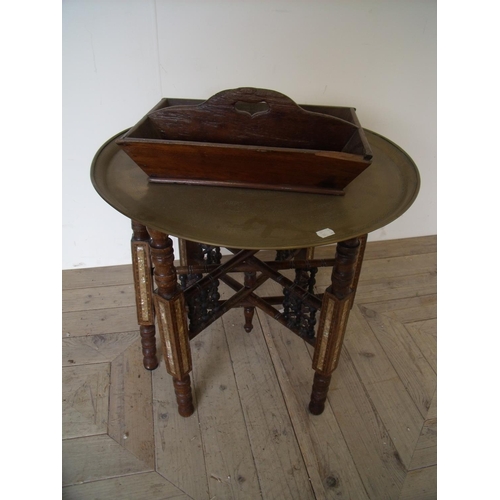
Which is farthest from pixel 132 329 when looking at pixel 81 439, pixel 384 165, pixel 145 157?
pixel 384 165

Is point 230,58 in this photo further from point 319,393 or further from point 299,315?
point 319,393

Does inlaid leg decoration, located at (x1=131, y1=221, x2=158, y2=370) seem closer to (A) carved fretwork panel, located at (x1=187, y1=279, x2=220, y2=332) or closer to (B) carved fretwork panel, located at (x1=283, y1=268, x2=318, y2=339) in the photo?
(A) carved fretwork panel, located at (x1=187, y1=279, x2=220, y2=332)

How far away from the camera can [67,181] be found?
5.34ft

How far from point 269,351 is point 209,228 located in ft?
2.72

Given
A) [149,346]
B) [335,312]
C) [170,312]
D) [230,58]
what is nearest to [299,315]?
[335,312]

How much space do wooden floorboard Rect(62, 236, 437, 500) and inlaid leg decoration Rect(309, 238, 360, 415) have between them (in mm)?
204

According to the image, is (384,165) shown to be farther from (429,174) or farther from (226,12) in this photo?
(429,174)

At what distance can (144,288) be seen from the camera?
1265 mm

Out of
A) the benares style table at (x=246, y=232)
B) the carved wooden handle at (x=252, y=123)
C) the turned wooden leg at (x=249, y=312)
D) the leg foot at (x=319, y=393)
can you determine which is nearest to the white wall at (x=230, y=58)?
the benares style table at (x=246, y=232)

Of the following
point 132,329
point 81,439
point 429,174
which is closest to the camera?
point 81,439

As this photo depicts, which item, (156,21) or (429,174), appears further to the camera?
(429,174)

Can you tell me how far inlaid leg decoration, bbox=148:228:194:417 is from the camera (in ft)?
3.12

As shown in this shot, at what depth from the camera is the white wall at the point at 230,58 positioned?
4.35 feet

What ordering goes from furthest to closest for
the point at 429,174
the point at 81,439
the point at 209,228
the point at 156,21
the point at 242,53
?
the point at 429,174 < the point at 242,53 < the point at 156,21 < the point at 81,439 < the point at 209,228
